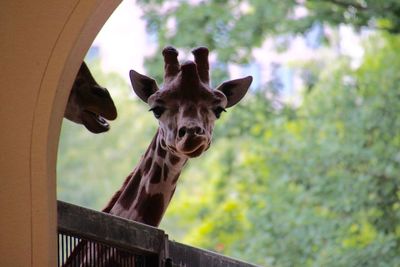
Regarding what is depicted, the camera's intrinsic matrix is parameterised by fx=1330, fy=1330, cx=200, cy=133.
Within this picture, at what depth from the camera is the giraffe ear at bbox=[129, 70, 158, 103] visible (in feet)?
17.0

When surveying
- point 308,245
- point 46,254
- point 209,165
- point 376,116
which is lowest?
point 46,254

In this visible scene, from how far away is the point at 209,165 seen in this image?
19844 mm

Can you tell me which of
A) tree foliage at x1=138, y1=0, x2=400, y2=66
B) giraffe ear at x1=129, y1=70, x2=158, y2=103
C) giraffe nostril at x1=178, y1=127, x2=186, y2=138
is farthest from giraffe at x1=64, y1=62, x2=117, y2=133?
tree foliage at x1=138, y1=0, x2=400, y2=66

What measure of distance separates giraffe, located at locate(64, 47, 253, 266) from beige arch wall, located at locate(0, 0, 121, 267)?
2.37 ft

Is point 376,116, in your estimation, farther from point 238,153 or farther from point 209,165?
point 209,165

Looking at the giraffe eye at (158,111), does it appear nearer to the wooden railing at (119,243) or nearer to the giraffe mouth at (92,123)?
the giraffe mouth at (92,123)

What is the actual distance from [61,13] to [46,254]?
→ 2.34ft

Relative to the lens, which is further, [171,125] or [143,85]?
[143,85]

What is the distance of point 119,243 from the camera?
441 centimetres

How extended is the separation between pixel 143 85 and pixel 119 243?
974 millimetres

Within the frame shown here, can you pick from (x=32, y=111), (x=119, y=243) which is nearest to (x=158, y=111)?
(x=119, y=243)

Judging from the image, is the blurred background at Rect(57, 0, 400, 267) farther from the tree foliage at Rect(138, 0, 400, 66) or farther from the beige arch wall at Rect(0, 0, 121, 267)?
the beige arch wall at Rect(0, 0, 121, 267)

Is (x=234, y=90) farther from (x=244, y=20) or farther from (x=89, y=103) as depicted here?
(x=244, y=20)

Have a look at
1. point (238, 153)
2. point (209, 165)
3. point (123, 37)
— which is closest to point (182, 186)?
point (209, 165)
